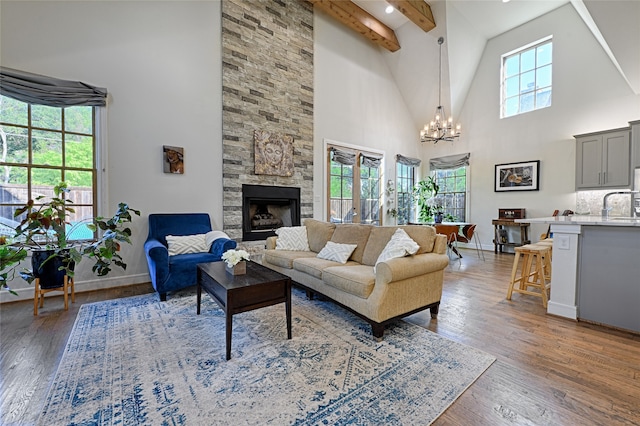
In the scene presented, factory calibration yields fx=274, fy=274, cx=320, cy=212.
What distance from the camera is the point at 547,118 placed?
573 cm

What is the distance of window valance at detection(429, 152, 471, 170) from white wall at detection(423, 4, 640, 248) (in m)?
0.17

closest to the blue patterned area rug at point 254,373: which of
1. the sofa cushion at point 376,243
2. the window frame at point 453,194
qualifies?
the sofa cushion at point 376,243

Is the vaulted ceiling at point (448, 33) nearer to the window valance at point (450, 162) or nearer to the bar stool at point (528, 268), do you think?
the window valance at point (450, 162)

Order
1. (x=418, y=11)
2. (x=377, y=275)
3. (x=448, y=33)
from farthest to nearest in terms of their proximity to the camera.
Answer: (x=448, y=33)
(x=418, y=11)
(x=377, y=275)

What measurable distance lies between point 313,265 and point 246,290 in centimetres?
96

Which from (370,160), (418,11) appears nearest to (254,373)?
(370,160)

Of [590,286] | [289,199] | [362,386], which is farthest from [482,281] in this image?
[289,199]

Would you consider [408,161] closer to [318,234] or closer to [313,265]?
[318,234]

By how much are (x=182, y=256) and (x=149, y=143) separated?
1.76 m

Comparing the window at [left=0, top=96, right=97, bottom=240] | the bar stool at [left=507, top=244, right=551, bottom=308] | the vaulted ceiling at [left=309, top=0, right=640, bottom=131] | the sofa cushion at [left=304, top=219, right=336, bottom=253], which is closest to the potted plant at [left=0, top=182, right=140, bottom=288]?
the window at [left=0, top=96, right=97, bottom=240]

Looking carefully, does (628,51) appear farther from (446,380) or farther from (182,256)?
(182,256)

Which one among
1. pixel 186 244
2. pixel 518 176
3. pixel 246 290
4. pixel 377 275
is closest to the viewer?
pixel 246 290

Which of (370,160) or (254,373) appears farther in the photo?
(370,160)

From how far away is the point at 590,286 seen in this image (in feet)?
8.45
